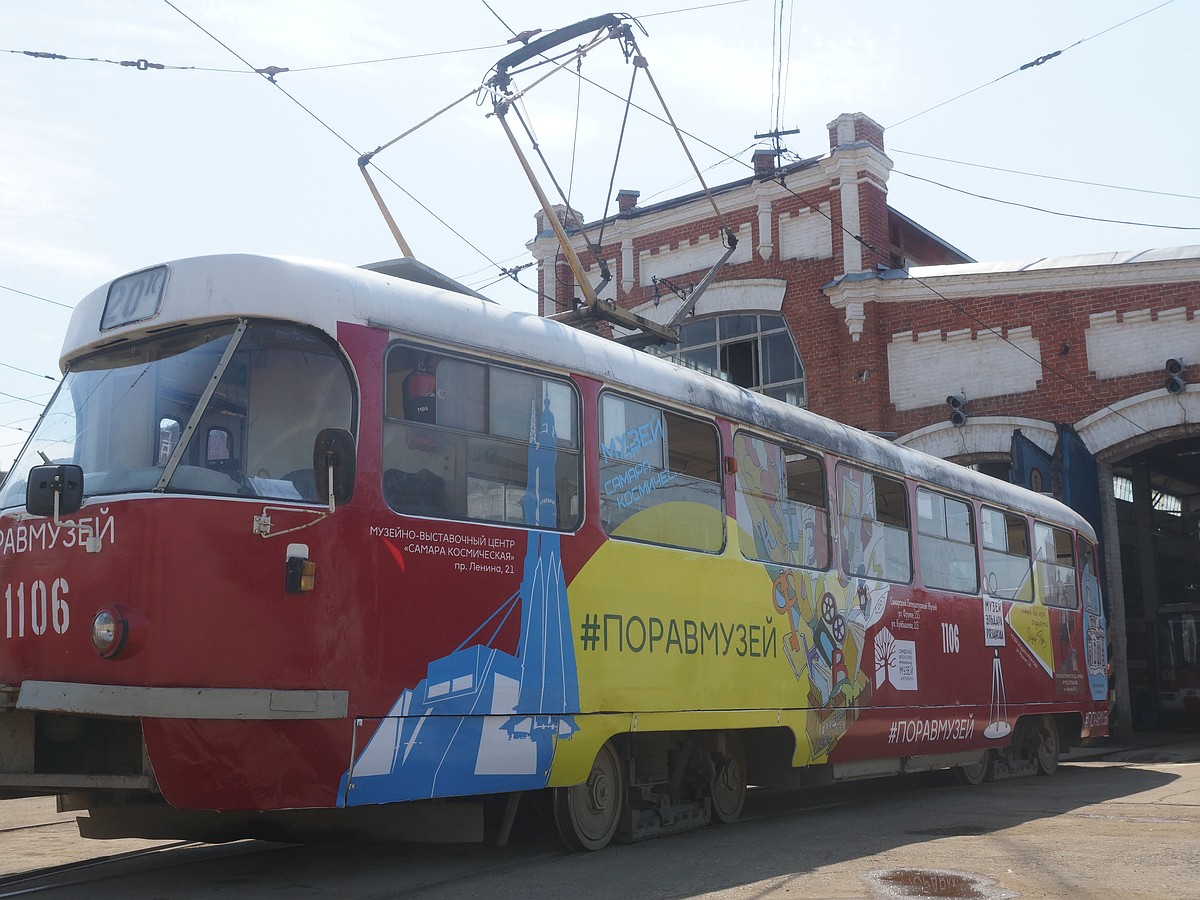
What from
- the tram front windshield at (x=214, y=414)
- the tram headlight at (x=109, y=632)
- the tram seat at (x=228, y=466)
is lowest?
the tram headlight at (x=109, y=632)

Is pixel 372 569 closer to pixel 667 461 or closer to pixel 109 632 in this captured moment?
pixel 109 632

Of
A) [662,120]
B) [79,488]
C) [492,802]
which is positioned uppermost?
[662,120]

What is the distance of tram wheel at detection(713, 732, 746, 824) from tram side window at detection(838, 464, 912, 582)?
181cm

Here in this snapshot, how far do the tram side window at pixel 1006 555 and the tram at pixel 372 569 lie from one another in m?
4.56

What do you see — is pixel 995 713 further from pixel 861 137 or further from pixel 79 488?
pixel 861 137

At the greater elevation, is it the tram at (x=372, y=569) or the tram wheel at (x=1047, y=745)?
the tram at (x=372, y=569)

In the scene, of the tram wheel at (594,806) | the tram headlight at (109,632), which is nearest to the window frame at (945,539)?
the tram wheel at (594,806)

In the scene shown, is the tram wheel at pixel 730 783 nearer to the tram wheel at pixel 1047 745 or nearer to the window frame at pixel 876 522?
the window frame at pixel 876 522

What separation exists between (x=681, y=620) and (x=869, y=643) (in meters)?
2.90

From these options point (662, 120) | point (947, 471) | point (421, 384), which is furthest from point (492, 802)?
point (662, 120)

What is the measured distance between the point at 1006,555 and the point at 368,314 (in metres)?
8.93

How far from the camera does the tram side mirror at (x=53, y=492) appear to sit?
20.0ft

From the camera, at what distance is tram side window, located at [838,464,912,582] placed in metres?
10.4

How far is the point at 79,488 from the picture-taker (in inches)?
241
